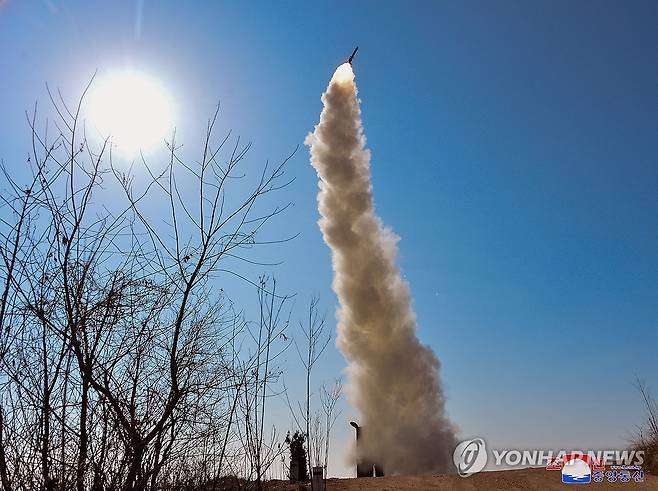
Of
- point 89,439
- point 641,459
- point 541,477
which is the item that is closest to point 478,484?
point 541,477

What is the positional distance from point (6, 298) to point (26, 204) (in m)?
0.66

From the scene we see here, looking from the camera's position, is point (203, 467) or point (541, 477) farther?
point (541, 477)

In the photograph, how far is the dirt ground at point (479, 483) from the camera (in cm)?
1646

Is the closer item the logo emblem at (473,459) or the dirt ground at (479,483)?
the dirt ground at (479,483)

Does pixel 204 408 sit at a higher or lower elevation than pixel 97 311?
lower

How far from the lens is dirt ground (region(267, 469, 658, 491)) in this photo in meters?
16.5

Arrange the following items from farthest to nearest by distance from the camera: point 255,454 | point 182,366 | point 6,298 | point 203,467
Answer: point 255,454, point 203,467, point 182,366, point 6,298

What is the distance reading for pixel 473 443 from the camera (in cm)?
1959

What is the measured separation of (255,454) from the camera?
7.81m

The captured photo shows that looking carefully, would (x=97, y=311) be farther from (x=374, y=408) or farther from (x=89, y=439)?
(x=374, y=408)

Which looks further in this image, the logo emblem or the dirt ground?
the logo emblem

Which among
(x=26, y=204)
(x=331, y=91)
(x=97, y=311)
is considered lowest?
(x=97, y=311)

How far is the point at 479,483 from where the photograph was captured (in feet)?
56.7

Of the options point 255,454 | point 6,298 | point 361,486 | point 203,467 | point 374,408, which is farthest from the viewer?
point 374,408
